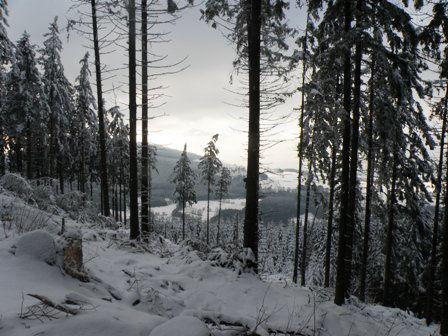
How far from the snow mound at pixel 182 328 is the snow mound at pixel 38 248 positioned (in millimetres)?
2229

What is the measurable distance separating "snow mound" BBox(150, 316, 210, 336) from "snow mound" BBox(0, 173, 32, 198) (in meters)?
9.93

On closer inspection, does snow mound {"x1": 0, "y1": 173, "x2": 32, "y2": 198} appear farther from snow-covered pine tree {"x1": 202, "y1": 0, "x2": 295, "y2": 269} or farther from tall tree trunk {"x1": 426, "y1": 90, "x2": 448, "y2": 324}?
tall tree trunk {"x1": 426, "y1": 90, "x2": 448, "y2": 324}

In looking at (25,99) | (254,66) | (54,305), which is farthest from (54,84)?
(54,305)

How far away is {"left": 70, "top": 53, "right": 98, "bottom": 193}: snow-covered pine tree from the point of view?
2862cm

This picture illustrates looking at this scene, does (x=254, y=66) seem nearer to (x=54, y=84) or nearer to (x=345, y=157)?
(x=345, y=157)

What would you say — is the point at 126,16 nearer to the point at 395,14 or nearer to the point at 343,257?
the point at 395,14

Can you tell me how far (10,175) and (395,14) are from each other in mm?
13268

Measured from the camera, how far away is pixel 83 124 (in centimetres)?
3014

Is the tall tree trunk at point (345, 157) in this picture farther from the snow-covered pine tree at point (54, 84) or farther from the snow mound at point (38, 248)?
the snow-covered pine tree at point (54, 84)

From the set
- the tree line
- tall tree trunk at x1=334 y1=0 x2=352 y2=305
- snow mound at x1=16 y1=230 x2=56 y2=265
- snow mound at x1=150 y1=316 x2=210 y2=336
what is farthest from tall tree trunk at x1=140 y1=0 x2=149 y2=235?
snow mound at x1=150 y1=316 x2=210 y2=336

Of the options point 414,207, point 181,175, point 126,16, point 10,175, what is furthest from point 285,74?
point 181,175

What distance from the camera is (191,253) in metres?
8.58

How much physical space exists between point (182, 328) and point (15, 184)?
10.8m

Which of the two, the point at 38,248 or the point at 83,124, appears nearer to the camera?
the point at 38,248
